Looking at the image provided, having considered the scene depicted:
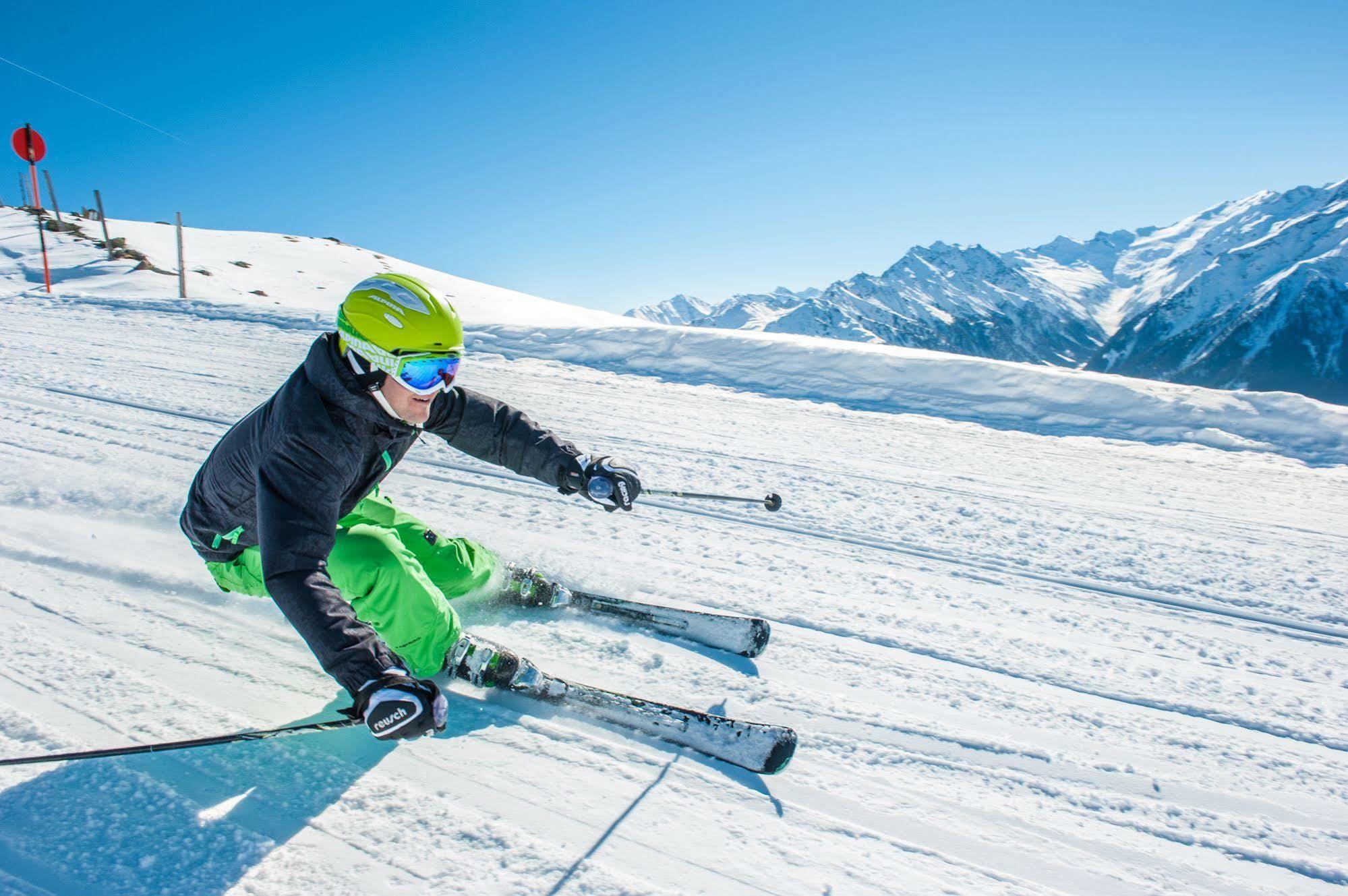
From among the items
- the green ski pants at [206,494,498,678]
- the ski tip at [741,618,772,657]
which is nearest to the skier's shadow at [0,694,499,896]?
the green ski pants at [206,494,498,678]

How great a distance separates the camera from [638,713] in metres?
2.75

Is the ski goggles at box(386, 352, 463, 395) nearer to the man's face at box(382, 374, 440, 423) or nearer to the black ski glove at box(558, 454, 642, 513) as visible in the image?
the man's face at box(382, 374, 440, 423)

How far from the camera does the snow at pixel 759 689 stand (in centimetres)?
218

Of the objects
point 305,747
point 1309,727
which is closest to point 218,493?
point 305,747

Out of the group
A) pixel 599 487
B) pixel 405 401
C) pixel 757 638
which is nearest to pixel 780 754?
pixel 757 638

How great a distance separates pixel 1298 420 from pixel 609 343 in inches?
390

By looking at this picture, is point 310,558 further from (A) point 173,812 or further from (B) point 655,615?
(B) point 655,615

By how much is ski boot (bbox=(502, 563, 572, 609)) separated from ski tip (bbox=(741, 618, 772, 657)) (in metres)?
1.00

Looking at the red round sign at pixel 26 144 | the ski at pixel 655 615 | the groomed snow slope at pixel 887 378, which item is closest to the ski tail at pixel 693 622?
the ski at pixel 655 615

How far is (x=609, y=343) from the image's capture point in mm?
12500

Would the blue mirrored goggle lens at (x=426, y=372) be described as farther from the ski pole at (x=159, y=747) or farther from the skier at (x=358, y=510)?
the ski pole at (x=159, y=747)

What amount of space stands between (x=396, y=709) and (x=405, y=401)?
1058 millimetres

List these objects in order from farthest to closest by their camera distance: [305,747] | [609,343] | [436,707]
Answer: [609,343] < [305,747] < [436,707]

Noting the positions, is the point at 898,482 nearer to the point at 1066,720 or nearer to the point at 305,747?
the point at 1066,720
